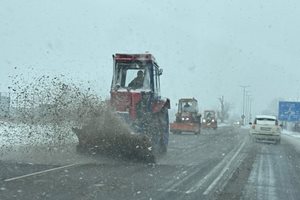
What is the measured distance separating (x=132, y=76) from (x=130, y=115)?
5.45 ft

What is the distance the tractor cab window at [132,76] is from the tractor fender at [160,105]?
30.5 inches

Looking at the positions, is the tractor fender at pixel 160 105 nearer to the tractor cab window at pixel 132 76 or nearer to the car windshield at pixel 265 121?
the tractor cab window at pixel 132 76

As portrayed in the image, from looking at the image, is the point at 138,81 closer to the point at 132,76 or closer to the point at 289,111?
the point at 132,76

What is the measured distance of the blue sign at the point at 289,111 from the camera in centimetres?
5237

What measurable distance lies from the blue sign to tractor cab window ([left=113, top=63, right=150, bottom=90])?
37.6 metres

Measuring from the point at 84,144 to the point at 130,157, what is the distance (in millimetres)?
1497

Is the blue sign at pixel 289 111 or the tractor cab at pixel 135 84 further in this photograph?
the blue sign at pixel 289 111

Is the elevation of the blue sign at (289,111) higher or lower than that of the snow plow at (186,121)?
higher

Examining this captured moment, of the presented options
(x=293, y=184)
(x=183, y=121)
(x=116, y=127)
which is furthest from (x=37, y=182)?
(x=183, y=121)

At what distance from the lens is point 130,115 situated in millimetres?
16656

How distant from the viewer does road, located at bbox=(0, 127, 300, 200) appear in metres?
10.4

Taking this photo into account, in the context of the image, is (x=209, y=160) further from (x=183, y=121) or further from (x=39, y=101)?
(x=183, y=121)

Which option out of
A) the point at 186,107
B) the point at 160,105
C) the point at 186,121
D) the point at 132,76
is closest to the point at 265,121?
the point at 186,121

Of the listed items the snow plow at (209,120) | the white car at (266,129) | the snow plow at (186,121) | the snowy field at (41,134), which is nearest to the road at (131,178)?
the snowy field at (41,134)
